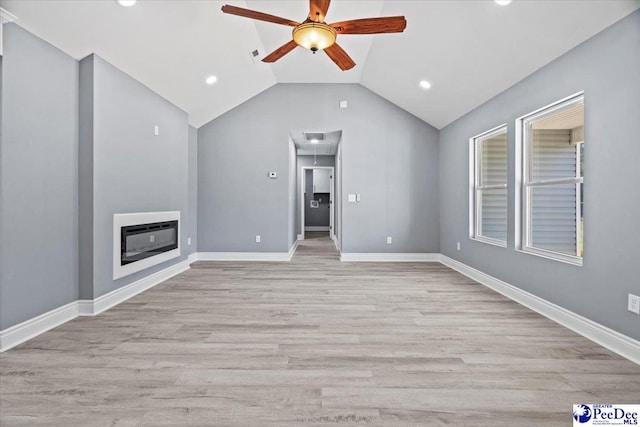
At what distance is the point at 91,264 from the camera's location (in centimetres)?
291

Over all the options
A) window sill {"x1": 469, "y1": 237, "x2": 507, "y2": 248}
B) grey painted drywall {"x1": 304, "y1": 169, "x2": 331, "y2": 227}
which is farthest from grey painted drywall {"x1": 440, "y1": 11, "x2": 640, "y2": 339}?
grey painted drywall {"x1": 304, "y1": 169, "x2": 331, "y2": 227}

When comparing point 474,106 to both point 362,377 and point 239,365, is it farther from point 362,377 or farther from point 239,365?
point 239,365

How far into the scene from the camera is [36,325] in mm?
2455

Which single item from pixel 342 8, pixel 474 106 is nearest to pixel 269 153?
pixel 342 8

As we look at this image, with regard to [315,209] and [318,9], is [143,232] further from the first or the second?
[315,209]

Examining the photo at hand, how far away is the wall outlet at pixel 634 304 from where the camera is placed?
6.81ft

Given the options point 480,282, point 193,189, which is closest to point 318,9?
point 480,282

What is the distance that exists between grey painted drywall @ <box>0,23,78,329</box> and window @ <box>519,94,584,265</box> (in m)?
4.35

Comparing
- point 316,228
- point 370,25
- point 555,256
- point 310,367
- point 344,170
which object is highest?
point 370,25

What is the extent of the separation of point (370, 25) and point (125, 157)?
2.74m

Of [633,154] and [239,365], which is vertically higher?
[633,154]

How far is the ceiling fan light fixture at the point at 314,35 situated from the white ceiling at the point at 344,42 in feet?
3.99

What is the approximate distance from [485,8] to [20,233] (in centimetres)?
412

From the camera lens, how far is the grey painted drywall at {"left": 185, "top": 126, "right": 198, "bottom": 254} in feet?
18.3
